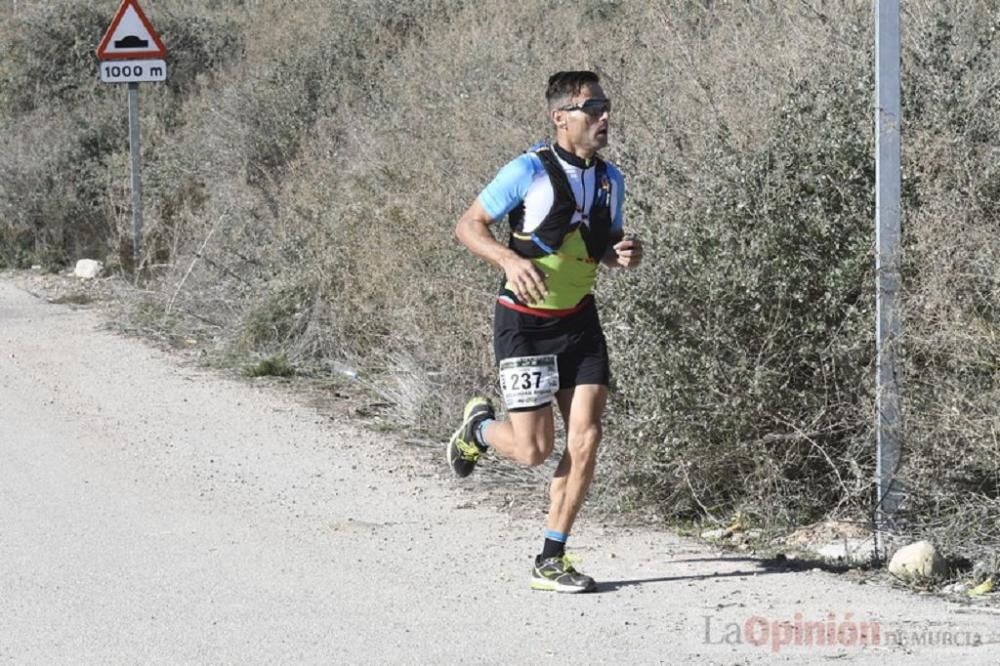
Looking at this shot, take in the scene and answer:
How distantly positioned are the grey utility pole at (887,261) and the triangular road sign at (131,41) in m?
10.4

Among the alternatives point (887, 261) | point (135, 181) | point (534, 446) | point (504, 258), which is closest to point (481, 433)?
point (534, 446)

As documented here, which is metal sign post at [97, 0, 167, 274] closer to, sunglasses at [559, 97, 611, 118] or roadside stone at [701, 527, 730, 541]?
roadside stone at [701, 527, 730, 541]

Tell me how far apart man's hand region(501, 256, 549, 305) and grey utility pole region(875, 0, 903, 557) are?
5.10 ft

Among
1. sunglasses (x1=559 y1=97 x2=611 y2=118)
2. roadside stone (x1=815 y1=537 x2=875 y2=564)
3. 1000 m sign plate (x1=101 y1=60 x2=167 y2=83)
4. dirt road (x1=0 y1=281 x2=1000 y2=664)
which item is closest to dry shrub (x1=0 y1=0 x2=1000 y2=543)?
roadside stone (x1=815 y1=537 x2=875 y2=564)

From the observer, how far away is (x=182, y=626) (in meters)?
6.10

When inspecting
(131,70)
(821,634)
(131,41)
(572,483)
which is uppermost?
(131,41)

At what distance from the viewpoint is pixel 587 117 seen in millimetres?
6504

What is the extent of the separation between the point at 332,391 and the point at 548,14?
599 cm

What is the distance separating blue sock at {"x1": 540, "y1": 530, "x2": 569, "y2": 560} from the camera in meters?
6.61

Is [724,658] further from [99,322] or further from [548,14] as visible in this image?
[548,14]

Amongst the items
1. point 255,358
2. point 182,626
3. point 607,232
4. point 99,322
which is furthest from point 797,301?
point 99,322

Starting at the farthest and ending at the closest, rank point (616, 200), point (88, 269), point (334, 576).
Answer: point (88, 269) → point (334, 576) → point (616, 200)

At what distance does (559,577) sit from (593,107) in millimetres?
1958

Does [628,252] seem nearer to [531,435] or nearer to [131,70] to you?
[531,435]
